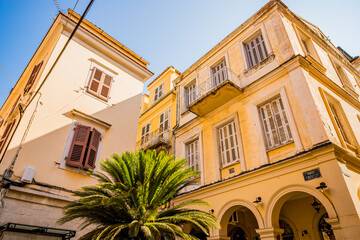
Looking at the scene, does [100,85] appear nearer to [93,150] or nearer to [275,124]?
[93,150]

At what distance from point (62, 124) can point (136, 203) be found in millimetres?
4710

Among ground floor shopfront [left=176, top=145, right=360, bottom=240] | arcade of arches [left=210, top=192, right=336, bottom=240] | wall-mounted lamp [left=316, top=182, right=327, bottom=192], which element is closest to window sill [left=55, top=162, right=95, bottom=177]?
ground floor shopfront [left=176, top=145, right=360, bottom=240]

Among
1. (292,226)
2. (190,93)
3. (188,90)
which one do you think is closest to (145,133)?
(188,90)

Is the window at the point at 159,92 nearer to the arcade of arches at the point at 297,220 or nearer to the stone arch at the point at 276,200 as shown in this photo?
the arcade of arches at the point at 297,220

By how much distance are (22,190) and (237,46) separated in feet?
36.1

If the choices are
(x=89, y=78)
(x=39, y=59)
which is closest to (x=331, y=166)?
(x=89, y=78)

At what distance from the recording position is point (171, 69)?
18281 mm

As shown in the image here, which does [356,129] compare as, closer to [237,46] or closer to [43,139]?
[237,46]

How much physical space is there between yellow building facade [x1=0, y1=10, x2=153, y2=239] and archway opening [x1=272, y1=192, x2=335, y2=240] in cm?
727

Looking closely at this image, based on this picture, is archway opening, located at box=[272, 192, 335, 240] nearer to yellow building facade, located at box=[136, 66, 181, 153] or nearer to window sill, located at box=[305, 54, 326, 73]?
window sill, located at box=[305, 54, 326, 73]

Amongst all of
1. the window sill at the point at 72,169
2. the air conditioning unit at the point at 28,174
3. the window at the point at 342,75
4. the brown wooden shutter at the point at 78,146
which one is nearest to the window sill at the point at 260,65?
the window at the point at 342,75

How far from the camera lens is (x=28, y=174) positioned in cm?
734

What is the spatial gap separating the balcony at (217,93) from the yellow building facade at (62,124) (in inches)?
127

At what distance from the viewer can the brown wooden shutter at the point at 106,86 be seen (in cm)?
1086
